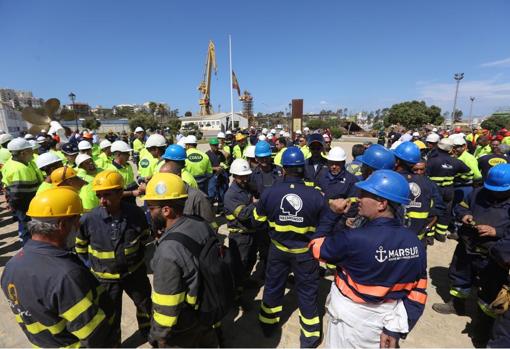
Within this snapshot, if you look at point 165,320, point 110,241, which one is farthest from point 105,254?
point 165,320

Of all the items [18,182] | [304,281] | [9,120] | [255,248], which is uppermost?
[9,120]

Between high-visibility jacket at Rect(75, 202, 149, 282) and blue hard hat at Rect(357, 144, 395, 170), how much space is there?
10.4ft

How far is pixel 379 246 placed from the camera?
1823 mm

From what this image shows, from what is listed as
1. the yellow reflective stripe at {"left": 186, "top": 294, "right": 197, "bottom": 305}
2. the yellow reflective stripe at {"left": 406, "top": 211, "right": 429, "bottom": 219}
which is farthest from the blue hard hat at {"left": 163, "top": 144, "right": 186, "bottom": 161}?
the yellow reflective stripe at {"left": 406, "top": 211, "right": 429, "bottom": 219}

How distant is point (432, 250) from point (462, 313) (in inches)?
90.1

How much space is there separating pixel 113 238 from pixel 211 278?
1436 mm

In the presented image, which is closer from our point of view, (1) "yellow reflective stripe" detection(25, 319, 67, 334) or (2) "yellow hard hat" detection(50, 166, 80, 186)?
(1) "yellow reflective stripe" detection(25, 319, 67, 334)

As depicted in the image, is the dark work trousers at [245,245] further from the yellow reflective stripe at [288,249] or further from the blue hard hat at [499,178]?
the blue hard hat at [499,178]

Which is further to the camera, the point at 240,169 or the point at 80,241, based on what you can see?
the point at 240,169

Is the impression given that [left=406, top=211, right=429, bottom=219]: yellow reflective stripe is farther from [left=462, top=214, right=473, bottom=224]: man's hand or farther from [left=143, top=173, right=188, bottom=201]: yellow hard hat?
[left=143, top=173, right=188, bottom=201]: yellow hard hat

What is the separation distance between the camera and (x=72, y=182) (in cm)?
338

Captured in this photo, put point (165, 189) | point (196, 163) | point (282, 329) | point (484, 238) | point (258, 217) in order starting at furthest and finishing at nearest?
point (196, 163), point (282, 329), point (258, 217), point (484, 238), point (165, 189)

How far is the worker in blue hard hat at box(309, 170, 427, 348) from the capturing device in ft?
6.06

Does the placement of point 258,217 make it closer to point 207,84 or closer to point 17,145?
point 17,145
